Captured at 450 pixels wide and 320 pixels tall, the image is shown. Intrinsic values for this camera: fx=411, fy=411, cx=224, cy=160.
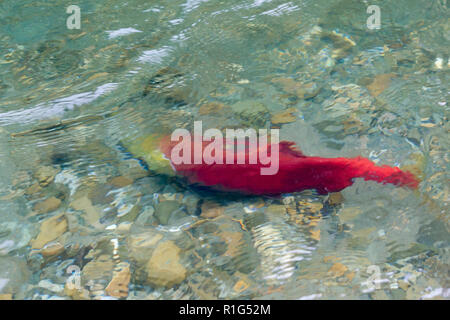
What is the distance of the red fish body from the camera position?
9.43 ft

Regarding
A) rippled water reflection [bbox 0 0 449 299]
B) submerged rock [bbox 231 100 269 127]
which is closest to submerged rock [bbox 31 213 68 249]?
rippled water reflection [bbox 0 0 449 299]

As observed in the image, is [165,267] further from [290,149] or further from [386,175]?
[386,175]

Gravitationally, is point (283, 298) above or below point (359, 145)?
below

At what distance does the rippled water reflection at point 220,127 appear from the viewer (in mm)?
2514

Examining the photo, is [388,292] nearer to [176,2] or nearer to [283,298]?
[283,298]

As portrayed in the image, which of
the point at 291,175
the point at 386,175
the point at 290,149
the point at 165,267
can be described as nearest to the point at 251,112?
the point at 290,149

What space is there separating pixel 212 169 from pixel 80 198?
99 centimetres

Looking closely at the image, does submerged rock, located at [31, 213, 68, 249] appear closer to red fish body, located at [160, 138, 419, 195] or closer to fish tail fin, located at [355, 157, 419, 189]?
red fish body, located at [160, 138, 419, 195]

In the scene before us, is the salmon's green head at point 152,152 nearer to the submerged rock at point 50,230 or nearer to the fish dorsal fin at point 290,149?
the submerged rock at point 50,230

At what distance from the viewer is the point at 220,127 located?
3.47 metres

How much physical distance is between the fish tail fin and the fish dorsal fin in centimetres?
43

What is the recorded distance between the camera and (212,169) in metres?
2.93

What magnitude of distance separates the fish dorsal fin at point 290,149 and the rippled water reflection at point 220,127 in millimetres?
95
